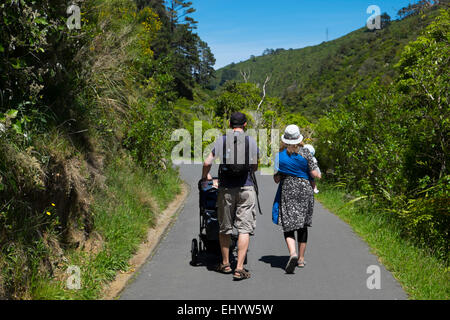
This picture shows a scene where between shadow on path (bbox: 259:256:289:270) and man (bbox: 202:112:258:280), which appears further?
shadow on path (bbox: 259:256:289:270)

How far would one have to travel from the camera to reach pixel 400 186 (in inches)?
409

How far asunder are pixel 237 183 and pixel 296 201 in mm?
906

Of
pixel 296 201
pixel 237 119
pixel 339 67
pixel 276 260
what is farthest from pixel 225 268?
pixel 339 67

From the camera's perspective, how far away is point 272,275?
6.17 metres

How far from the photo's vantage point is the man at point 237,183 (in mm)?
5965

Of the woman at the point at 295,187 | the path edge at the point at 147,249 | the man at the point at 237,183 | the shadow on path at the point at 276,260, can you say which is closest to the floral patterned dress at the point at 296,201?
the woman at the point at 295,187

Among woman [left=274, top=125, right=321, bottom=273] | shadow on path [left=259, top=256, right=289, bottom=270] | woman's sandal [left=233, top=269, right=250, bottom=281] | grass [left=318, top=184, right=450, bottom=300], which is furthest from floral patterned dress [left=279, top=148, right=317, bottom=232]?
grass [left=318, top=184, right=450, bottom=300]

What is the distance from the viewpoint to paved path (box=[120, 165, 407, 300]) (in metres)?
5.41

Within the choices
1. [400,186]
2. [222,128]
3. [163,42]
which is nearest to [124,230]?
[400,186]

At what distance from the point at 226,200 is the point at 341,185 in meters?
8.40

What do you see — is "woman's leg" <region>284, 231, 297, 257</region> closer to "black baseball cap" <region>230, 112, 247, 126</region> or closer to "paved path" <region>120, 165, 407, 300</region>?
"paved path" <region>120, 165, 407, 300</region>

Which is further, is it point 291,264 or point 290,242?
point 290,242

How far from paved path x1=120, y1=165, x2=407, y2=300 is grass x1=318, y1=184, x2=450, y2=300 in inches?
6.1

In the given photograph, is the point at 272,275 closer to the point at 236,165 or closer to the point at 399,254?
the point at 236,165
